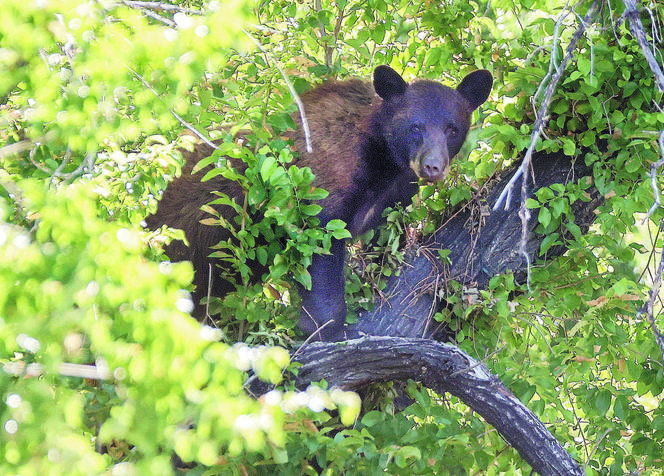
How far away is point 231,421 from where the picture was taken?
3.93ft

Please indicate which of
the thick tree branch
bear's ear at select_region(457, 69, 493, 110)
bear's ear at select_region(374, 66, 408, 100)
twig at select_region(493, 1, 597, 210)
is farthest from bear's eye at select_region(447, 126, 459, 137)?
the thick tree branch

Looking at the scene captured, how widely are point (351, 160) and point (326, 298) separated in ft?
2.73

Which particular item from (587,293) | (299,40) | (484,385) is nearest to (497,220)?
(587,293)

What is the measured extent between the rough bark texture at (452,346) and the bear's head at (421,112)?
47 centimetres

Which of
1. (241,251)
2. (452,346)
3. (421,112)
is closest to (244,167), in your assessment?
(241,251)

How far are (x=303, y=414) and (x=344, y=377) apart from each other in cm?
61

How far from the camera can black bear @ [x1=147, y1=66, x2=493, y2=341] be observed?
3.97 meters

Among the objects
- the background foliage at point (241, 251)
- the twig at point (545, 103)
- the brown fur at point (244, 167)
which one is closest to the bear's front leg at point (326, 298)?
the background foliage at point (241, 251)

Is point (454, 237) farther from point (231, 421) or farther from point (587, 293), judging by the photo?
point (231, 421)

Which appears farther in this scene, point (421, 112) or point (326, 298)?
point (421, 112)

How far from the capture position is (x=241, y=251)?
319cm

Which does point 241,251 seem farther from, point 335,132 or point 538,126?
point 538,126

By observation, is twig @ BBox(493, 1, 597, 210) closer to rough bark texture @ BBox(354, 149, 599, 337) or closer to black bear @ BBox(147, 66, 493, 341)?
rough bark texture @ BBox(354, 149, 599, 337)

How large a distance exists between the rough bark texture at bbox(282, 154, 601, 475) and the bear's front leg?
14cm
